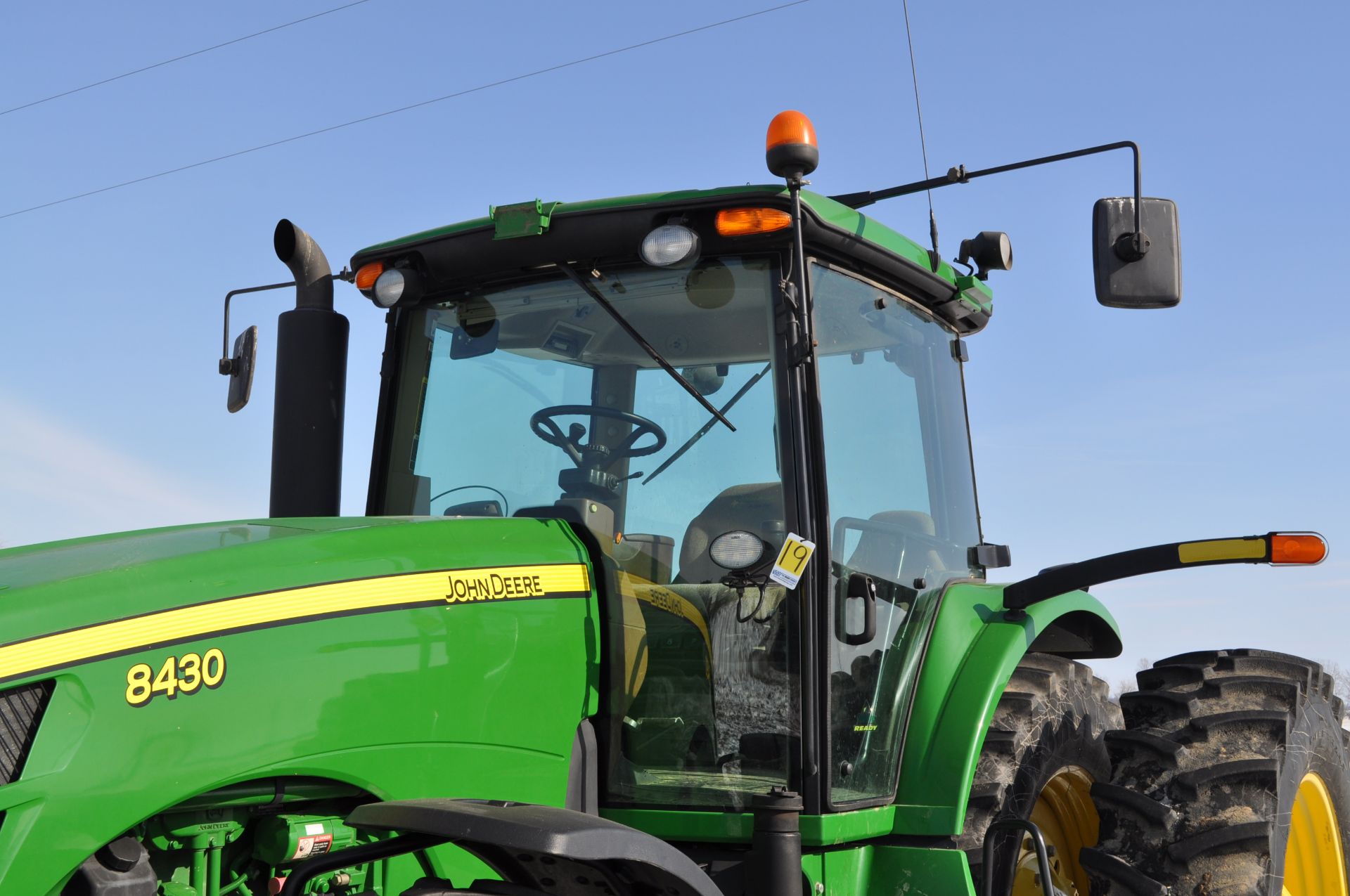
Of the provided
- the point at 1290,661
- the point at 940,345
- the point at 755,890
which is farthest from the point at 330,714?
the point at 1290,661

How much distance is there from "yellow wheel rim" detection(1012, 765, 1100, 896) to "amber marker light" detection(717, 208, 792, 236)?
1.88 m

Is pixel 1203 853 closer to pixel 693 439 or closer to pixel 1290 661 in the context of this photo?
pixel 1290 661

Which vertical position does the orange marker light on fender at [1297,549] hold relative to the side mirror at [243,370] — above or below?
below

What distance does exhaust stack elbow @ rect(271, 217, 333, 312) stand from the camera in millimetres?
3922

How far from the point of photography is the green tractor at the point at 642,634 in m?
2.56

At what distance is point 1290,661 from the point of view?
14.8 ft

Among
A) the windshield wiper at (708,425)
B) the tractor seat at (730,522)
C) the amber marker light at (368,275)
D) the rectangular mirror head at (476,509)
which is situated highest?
the amber marker light at (368,275)

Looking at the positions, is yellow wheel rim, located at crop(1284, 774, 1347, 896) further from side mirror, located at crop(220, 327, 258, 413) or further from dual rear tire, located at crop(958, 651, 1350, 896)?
side mirror, located at crop(220, 327, 258, 413)

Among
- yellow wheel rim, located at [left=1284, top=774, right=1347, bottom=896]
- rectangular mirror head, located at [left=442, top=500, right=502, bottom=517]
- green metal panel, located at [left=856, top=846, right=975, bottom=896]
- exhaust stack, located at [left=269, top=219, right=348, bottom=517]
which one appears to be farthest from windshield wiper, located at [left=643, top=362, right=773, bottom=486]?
yellow wheel rim, located at [left=1284, top=774, right=1347, bottom=896]

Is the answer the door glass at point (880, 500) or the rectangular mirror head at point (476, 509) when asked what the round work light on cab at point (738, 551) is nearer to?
the door glass at point (880, 500)

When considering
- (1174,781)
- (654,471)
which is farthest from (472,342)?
(1174,781)

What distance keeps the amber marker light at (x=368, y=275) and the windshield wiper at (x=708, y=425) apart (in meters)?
1.07

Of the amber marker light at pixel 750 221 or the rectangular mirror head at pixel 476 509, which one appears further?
the rectangular mirror head at pixel 476 509

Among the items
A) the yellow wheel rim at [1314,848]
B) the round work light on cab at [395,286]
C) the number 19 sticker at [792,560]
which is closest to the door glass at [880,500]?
the number 19 sticker at [792,560]
